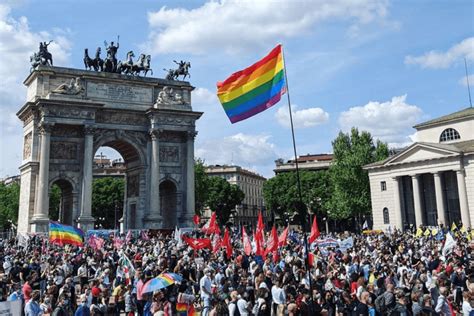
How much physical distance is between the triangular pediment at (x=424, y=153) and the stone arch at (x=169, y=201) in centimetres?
2811

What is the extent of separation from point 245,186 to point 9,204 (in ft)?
201

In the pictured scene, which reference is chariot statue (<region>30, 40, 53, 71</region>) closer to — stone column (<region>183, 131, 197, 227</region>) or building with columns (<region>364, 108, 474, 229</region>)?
stone column (<region>183, 131, 197, 227</region>)

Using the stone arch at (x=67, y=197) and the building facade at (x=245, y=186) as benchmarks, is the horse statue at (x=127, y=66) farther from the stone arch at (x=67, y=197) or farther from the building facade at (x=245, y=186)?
the building facade at (x=245, y=186)

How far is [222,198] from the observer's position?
100625mm

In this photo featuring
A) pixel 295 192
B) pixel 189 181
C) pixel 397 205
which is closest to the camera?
pixel 189 181

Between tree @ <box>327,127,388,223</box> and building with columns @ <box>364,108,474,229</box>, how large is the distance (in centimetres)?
669

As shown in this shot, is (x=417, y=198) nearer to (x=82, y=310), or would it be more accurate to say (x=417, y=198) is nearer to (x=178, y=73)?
(x=178, y=73)

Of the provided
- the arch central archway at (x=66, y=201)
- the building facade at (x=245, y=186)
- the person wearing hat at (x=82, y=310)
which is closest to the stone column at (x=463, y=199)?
the arch central archway at (x=66, y=201)

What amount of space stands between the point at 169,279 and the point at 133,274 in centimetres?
495

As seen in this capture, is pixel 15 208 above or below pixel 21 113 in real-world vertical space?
below

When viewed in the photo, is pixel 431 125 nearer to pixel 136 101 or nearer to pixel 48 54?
pixel 136 101

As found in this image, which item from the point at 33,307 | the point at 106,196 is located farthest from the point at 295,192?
the point at 33,307

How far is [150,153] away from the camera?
165 ft

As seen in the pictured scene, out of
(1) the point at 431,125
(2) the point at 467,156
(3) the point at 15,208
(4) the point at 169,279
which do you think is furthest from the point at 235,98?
(3) the point at 15,208
